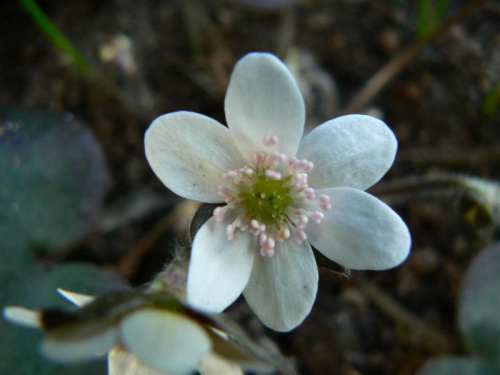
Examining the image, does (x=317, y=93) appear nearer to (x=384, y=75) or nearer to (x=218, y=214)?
(x=384, y=75)

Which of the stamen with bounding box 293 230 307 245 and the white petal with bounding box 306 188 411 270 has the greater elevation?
the white petal with bounding box 306 188 411 270

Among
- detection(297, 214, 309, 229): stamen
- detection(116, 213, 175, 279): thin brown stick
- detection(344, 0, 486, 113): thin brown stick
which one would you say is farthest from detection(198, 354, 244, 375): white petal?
detection(344, 0, 486, 113): thin brown stick

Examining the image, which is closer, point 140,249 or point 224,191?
point 224,191

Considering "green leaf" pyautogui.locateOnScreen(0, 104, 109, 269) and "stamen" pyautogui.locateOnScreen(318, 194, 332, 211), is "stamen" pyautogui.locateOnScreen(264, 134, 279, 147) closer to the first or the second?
"stamen" pyautogui.locateOnScreen(318, 194, 332, 211)

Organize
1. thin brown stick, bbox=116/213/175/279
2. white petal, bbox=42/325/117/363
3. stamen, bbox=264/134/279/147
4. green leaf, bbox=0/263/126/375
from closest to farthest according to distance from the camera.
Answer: white petal, bbox=42/325/117/363 < stamen, bbox=264/134/279/147 < green leaf, bbox=0/263/126/375 < thin brown stick, bbox=116/213/175/279

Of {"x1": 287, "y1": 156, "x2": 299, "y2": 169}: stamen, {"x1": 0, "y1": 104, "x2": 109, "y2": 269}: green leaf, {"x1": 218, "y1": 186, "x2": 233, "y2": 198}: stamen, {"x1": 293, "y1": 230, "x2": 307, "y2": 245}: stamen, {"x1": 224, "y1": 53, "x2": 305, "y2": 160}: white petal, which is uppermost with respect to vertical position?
{"x1": 224, "y1": 53, "x2": 305, "y2": 160}: white petal

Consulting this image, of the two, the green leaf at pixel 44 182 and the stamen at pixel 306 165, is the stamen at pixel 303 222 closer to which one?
the stamen at pixel 306 165

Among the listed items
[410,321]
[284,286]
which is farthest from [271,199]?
[410,321]

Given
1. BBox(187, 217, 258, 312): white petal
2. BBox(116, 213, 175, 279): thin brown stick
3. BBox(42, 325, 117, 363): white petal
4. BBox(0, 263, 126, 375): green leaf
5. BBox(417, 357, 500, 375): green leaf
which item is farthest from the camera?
BBox(116, 213, 175, 279): thin brown stick

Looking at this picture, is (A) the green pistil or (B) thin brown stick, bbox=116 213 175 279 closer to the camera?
(A) the green pistil
